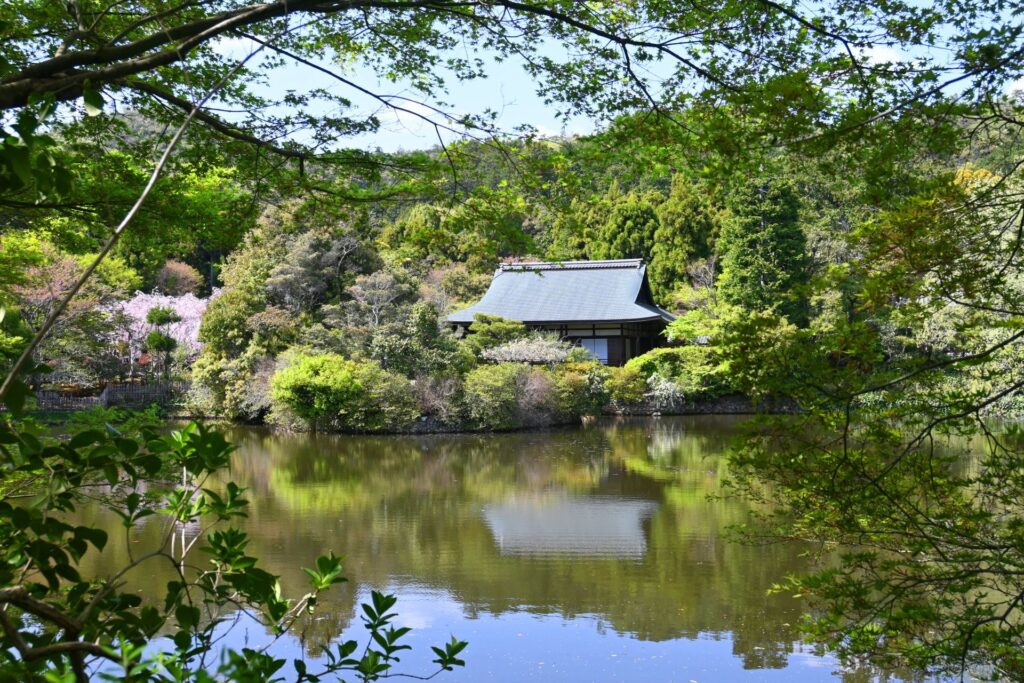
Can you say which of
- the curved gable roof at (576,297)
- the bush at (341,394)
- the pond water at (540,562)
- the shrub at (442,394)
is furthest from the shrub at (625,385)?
the pond water at (540,562)

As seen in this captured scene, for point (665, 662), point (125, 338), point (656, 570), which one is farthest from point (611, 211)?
point (665, 662)

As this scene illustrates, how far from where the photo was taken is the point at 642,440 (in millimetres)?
12430

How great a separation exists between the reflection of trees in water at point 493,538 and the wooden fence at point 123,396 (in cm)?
429

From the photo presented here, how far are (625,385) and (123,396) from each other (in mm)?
9762

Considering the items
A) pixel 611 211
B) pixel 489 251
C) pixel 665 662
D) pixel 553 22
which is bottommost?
pixel 665 662

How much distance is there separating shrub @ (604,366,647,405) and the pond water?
170 inches

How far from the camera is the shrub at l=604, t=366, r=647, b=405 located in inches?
601

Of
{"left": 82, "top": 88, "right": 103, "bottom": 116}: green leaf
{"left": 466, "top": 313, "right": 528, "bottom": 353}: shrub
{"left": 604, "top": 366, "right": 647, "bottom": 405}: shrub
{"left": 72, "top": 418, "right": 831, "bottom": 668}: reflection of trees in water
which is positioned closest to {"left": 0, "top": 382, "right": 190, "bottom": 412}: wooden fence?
{"left": 72, "top": 418, "right": 831, "bottom": 668}: reflection of trees in water

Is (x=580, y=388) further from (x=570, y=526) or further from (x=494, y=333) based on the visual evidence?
(x=570, y=526)

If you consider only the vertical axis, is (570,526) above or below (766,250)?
below

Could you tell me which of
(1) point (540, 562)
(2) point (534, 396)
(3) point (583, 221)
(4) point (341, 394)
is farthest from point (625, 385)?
(3) point (583, 221)

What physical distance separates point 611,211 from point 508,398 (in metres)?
9.83

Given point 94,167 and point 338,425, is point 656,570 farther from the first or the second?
point 338,425

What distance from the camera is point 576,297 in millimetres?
18531
